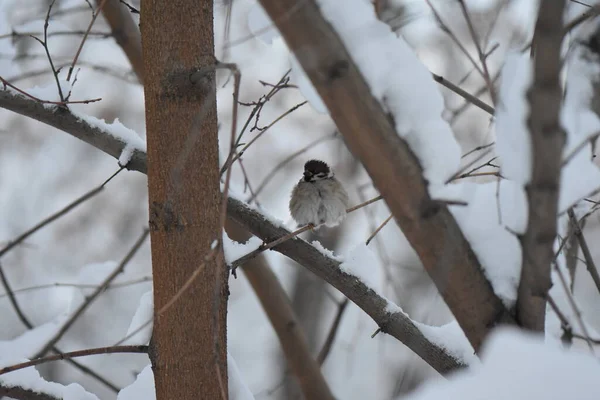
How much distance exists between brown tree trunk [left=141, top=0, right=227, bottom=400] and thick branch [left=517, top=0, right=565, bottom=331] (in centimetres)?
85

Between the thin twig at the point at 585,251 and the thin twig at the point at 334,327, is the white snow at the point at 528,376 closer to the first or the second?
the thin twig at the point at 585,251

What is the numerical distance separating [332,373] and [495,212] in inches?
418

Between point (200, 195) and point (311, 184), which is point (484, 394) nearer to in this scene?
point (200, 195)

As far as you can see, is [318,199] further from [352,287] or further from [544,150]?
[544,150]

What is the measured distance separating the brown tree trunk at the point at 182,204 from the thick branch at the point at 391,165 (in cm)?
69

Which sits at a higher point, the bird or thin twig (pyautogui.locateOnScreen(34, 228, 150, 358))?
the bird

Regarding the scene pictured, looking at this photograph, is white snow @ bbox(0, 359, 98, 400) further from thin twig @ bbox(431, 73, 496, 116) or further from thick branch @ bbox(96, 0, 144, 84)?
thick branch @ bbox(96, 0, 144, 84)

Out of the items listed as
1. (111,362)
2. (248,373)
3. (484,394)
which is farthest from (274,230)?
(248,373)

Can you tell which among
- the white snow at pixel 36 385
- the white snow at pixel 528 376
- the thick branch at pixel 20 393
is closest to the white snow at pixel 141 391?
the white snow at pixel 36 385

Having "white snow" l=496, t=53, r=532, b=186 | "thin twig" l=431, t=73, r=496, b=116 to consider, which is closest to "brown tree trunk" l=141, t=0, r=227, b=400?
"thin twig" l=431, t=73, r=496, b=116

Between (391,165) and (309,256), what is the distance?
0.96 m

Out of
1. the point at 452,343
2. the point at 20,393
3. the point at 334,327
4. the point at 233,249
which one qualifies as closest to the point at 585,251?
the point at 452,343

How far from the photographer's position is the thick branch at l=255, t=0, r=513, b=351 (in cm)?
97

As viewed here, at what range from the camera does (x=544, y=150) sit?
898mm
